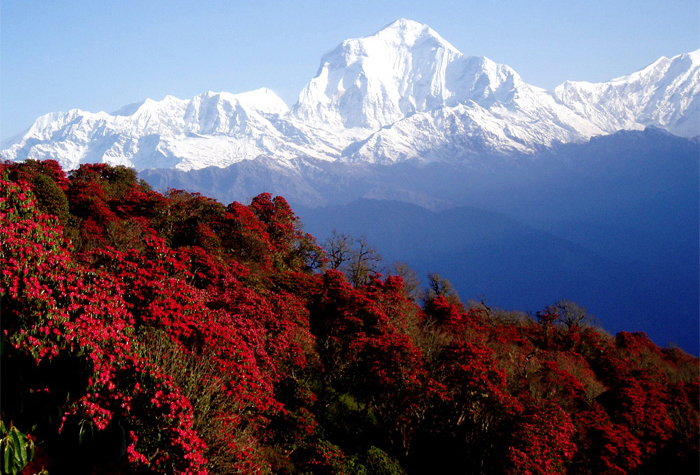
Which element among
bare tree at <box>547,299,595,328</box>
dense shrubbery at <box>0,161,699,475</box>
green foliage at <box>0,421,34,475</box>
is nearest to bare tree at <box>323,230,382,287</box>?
dense shrubbery at <box>0,161,699,475</box>

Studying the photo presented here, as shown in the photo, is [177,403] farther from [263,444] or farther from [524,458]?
[524,458]

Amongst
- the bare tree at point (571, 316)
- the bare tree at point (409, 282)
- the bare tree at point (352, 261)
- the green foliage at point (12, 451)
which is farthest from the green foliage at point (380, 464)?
the bare tree at point (571, 316)

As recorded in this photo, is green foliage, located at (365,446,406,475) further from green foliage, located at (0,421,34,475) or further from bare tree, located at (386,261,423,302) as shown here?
bare tree, located at (386,261,423,302)

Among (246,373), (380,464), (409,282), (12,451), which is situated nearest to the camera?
(12,451)

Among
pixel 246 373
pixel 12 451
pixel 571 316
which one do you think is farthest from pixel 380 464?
pixel 571 316

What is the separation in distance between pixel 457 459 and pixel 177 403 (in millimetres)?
15904

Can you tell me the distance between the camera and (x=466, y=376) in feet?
66.9

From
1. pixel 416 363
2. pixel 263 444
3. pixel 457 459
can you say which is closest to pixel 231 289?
pixel 263 444

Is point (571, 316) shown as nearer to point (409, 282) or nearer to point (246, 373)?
point (409, 282)

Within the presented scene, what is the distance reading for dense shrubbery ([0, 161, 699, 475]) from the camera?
35.8 ft

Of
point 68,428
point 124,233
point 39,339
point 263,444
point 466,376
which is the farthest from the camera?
point 124,233

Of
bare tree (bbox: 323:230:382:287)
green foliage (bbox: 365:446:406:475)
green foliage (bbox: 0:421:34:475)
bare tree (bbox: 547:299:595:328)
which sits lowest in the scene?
green foliage (bbox: 365:446:406:475)

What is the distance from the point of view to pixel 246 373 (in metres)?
15.3

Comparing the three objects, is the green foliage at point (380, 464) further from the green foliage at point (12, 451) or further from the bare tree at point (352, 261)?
the bare tree at point (352, 261)
